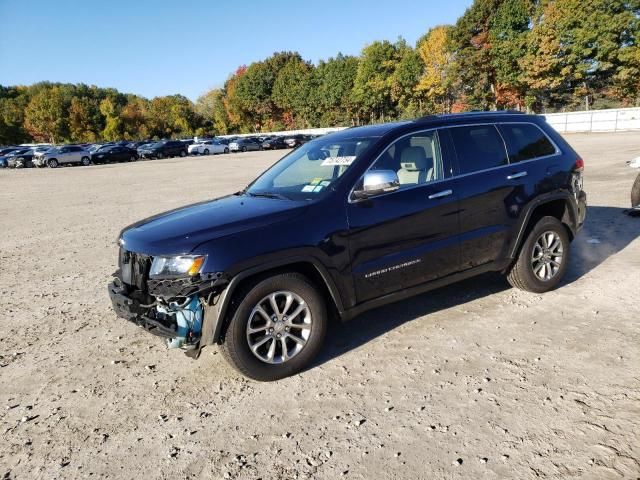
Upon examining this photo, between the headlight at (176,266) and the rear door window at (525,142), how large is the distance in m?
3.27

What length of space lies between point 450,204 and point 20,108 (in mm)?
112748

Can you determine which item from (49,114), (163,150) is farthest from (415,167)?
(49,114)

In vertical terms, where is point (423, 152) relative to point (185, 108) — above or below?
below

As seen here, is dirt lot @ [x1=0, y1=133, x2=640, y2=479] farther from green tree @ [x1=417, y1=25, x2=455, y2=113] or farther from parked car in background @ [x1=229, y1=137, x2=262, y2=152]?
green tree @ [x1=417, y1=25, x2=455, y2=113]

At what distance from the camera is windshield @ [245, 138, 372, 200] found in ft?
13.2

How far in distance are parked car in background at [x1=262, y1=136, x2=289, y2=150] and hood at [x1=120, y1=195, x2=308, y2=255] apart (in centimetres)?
4919

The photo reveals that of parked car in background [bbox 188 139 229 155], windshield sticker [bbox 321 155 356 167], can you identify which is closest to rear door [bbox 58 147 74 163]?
parked car in background [bbox 188 139 229 155]

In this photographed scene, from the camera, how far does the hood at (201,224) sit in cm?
338

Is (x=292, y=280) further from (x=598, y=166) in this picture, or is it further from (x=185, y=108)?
(x=185, y=108)

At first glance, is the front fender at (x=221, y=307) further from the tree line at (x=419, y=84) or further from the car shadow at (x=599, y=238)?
the tree line at (x=419, y=84)

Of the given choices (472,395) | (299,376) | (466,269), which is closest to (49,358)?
(299,376)

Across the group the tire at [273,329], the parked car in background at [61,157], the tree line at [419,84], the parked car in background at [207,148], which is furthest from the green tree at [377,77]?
the tire at [273,329]

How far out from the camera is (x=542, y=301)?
479 centimetres

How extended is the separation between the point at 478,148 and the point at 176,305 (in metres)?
3.11
